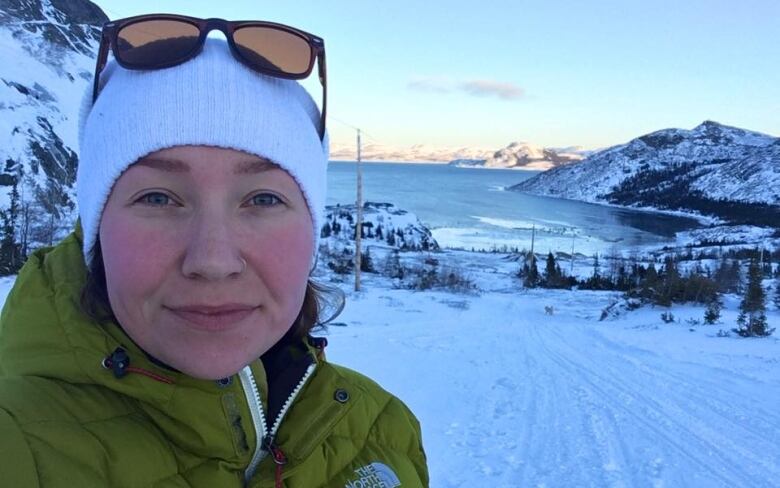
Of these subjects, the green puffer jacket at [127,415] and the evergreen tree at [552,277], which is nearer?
the green puffer jacket at [127,415]

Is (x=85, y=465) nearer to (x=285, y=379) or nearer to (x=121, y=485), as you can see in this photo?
(x=121, y=485)

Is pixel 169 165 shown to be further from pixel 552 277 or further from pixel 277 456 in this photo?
pixel 552 277

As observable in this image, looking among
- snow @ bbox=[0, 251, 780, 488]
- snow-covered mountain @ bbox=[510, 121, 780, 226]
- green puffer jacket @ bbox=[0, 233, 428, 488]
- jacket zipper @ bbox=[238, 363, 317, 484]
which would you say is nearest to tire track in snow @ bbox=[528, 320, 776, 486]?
snow @ bbox=[0, 251, 780, 488]

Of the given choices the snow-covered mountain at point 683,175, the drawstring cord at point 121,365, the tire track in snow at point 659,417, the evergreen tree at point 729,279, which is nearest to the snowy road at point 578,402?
the tire track in snow at point 659,417

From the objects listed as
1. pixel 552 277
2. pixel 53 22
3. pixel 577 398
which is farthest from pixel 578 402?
pixel 53 22

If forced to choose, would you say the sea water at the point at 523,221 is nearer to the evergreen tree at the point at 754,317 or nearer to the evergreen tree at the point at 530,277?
the evergreen tree at the point at 530,277

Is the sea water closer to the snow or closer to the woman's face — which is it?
the snow
